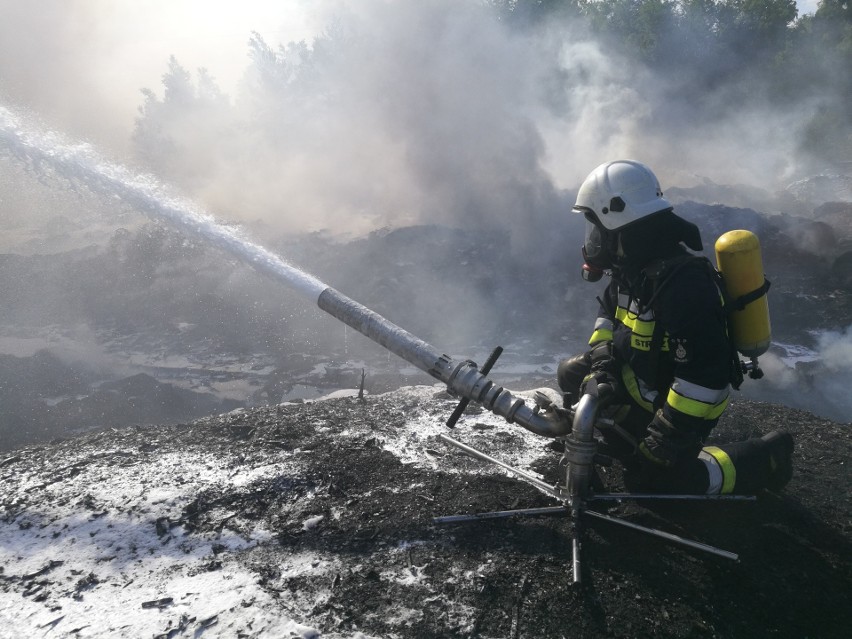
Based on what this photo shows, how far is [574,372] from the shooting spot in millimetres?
3994

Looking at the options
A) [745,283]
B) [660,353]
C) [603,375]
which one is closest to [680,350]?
[660,353]

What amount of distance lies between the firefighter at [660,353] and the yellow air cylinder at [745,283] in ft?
0.49

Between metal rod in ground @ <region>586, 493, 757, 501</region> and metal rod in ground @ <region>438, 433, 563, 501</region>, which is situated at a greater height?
metal rod in ground @ <region>586, 493, 757, 501</region>

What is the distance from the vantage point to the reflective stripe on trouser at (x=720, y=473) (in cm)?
325

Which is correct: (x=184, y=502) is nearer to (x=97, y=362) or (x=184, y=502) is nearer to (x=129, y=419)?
(x=129, y=419)

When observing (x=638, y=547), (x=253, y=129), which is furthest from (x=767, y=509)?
(x=253, y=129)

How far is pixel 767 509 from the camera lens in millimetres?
3271

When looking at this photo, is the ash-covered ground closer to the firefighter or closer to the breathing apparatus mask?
the firefighter

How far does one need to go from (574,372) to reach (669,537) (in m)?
1.44

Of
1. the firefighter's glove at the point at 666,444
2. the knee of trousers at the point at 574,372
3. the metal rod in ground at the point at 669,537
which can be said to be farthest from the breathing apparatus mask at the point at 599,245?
the metal rod in ground at the point at 669,537

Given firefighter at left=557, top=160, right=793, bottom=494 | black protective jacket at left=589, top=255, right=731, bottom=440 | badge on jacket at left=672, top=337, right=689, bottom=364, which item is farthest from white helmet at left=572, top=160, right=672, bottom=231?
badge on jacket at left=672, top=337, right=689, bottom=364

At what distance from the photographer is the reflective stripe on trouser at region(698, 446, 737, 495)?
3.25 m

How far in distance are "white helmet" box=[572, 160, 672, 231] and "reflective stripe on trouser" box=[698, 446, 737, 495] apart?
1.54 m

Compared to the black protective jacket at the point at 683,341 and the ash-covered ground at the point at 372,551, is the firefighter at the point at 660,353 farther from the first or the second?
the ash-covered ground at the point at 372,551
